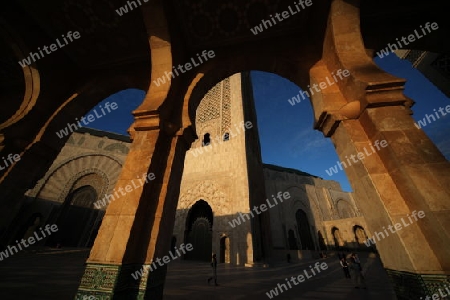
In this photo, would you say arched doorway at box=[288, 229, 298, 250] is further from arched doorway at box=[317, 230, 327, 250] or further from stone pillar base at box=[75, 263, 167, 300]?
stone pillar base at box=[75, 263, 167, 300]

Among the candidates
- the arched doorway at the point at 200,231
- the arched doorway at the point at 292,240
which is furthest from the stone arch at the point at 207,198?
the arched doorway at the point at 292,240

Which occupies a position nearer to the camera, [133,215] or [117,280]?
[117,280]

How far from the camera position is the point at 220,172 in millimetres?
10883

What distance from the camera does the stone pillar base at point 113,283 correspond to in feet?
6.63

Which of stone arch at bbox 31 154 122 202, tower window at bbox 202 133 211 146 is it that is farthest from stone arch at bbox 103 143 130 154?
tower window at bbox 202 133 211 146

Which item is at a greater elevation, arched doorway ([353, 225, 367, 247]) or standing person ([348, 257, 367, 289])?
arched doorway ([353, 225, 367, 247])

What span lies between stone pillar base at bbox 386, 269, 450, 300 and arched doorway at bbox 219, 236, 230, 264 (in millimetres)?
8374

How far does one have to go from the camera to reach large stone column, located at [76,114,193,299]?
2074mm

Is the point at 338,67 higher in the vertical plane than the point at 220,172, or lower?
lower

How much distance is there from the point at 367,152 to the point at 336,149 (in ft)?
1.72

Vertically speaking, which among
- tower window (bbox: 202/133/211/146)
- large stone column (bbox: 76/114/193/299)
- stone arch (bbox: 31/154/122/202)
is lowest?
large stone column (bbox: 76/114/193/299)

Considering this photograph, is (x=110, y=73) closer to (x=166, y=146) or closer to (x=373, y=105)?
(x=166, y=146)

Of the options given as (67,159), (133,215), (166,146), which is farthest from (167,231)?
(67,159)

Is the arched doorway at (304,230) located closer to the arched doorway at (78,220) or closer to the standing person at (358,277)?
the standing person at (358,277)
